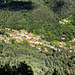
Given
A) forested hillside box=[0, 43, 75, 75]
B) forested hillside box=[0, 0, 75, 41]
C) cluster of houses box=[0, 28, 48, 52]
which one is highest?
forested hillside box=[0, 43, 75, 75]

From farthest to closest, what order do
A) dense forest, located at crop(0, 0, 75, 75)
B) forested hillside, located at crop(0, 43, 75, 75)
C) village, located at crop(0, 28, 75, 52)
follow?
village, located at crop(0, 28, 75, 52)
dense forest, located at crop(0, 0, 75, 75)
forested hillside, located at crop(0, 43, 75, 75)

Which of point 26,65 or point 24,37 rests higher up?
point 26,65

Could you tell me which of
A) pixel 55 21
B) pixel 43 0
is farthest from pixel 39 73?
pixel 43 0

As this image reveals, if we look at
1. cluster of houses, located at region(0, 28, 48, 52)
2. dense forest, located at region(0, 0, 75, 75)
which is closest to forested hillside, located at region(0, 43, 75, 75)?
dense forest, located at region(0, 0, 75, 75)

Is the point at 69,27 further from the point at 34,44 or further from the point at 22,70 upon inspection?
the point at 22,70

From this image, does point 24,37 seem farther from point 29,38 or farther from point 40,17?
point 40,17

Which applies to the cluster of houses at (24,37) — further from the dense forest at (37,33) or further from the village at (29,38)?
the dense forest at (37,33)

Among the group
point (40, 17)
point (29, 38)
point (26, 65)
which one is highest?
point (26, 65)

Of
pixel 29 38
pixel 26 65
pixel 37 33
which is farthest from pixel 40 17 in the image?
pixel 26 65

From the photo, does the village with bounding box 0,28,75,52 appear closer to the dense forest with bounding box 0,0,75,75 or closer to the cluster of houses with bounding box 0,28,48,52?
the cluster of houses with bounding box 0,28,48,52
